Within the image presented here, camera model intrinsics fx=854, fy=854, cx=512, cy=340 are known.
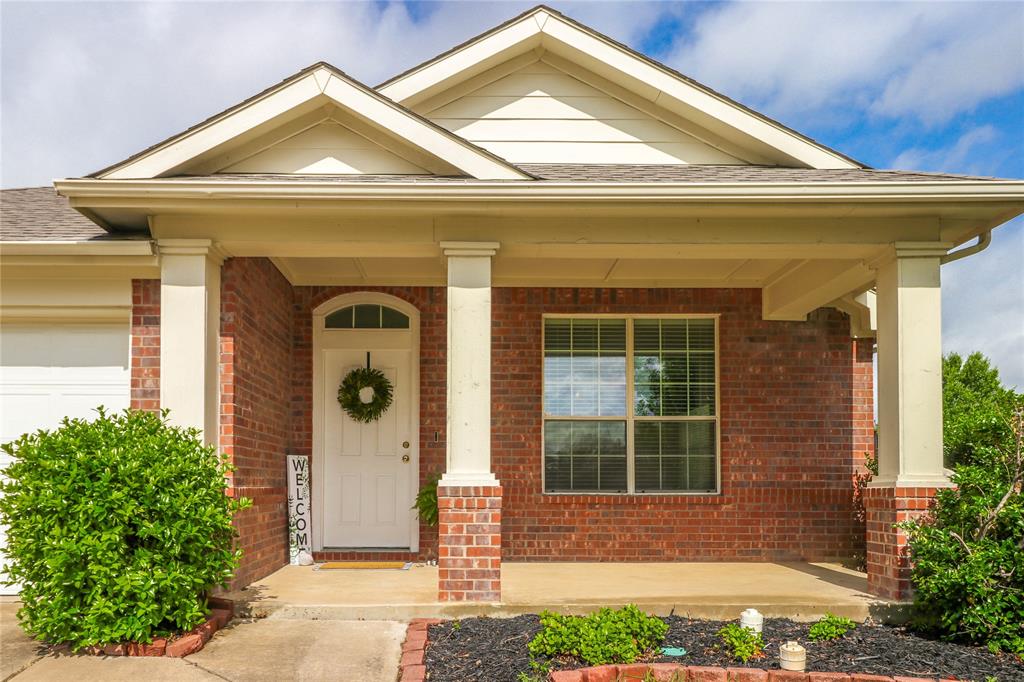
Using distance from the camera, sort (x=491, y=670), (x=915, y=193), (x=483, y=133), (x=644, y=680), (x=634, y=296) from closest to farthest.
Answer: (x=644, y=680), (x=491, y=670), (x=915, y=193), (x=483, y=133), (x=634, y=296)

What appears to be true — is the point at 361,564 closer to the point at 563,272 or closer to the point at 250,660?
the point at 250,660

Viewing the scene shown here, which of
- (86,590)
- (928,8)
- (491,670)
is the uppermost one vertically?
(928,8)

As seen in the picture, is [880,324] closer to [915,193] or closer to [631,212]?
[915,193]

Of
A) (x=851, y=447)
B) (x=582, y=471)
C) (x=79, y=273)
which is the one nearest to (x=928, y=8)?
(x=851, y=447)

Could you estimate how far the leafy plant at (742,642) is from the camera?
5.22 m

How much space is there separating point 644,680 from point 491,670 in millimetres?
900

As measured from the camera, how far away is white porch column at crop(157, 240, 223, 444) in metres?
6.55

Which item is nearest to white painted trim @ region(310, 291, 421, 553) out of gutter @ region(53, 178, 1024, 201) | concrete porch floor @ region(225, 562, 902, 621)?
concrete porch floor @ region(225, 562, 902, 621)

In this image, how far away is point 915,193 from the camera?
6.42 meters

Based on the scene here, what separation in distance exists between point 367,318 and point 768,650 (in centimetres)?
557

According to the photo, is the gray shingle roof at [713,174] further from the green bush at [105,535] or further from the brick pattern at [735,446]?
the green bush at [105,535]

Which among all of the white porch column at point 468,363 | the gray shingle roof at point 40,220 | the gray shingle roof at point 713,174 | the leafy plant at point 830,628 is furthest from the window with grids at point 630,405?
the gray shingle roof at point 40,220

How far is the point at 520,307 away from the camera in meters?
9.43

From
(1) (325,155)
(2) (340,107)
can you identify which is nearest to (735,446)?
(1) (325,155)
